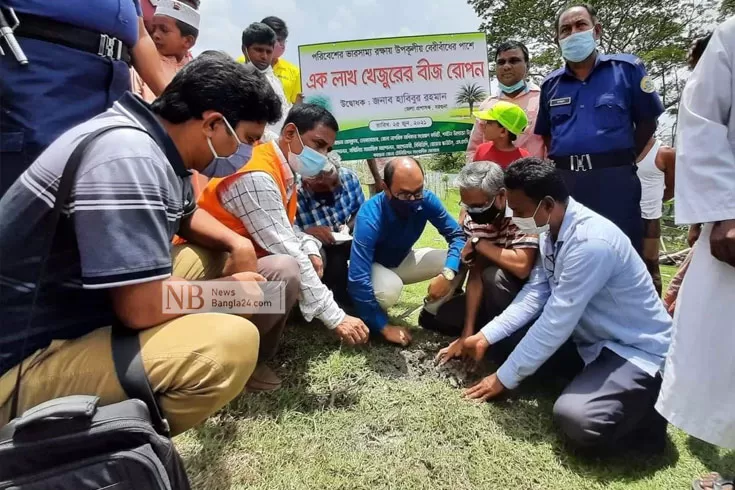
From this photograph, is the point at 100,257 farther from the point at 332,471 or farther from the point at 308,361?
the point at 308,361

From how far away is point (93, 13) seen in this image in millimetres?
1771

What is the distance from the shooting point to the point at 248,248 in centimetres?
225

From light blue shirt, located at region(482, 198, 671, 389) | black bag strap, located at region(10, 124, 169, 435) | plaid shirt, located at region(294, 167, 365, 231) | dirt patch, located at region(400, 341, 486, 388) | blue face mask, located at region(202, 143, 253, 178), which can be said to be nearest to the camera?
black bag strap, located at region(10, 124, 169, 435)

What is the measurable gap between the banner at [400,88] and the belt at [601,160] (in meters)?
1.16

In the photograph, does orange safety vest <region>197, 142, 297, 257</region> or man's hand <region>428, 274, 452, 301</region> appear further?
man's hand <region>428, 274, 452, 301</region>

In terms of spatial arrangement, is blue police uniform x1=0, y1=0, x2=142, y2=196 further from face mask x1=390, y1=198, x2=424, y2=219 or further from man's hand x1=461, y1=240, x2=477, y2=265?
man's hand x1=461, y1=240, x2=477, y2=265

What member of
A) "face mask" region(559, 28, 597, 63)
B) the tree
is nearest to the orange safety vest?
"face mask" region(559, 28, 597, 63)

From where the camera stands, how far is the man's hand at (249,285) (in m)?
2.04

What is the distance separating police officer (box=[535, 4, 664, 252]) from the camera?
333cm

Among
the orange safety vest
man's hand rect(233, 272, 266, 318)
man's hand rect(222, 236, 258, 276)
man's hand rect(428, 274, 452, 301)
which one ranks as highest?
the orange safety vest

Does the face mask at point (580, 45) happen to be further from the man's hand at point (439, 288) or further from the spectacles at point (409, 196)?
the man's hand at point (439, 288)

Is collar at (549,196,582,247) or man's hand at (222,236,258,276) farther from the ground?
man's hand at (222,236,258,276)

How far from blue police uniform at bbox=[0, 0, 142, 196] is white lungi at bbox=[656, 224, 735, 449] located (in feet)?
7.52

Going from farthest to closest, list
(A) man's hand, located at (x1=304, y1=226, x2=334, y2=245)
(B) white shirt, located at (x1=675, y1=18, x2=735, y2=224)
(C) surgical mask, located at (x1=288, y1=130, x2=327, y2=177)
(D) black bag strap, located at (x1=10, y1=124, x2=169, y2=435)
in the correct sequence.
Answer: (A) man's hand, located at (x1=304, y1=226, x2=334, y2=245), (C) surgical mask, located at (x1=288, y1=130, x2=327, y2=177), (B) white shirt, located at (x1=675, y1=18, x2=735, y2=224), (D) black bag strap, located at (x1=10, y1=124, x2=169, y2=435)
